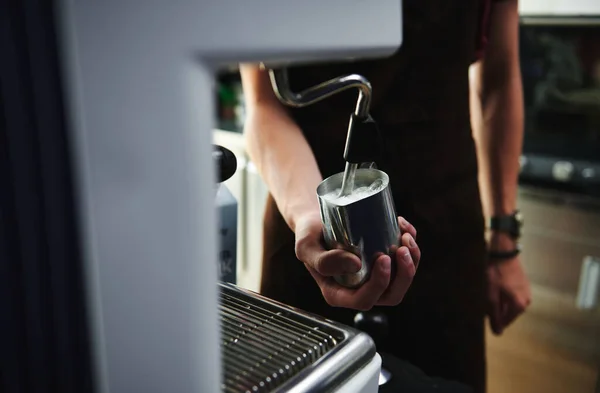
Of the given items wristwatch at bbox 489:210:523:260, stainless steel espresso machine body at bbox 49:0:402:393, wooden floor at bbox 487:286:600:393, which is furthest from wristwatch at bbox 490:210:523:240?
stainless steel espresso machine body at bbox 49:0:402:393

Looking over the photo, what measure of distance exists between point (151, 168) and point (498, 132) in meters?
0.77

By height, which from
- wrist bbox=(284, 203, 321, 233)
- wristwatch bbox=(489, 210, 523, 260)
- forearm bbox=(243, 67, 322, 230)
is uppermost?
forearm bbox=(243, 67, 322, 230)

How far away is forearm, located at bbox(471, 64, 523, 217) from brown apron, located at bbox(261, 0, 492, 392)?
0.14 meters

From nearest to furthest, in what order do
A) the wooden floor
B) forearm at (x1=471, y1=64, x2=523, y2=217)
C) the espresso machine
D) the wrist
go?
the espresso machine < the wrist < forearm at (x1=471, y1=64, x2=523, y2=217) < the wooden floor

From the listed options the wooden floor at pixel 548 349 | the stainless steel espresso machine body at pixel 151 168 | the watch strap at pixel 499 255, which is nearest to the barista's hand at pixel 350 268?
the stainless steel espresso machine body at pixel 151 168

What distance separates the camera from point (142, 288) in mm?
256

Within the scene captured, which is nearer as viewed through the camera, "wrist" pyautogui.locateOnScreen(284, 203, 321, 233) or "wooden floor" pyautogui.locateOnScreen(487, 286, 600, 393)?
"wrist" pyautogui.locateOnScreen(284, 203, 321, 233)

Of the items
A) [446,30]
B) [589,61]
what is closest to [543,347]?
[589,61]

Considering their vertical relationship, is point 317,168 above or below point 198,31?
below

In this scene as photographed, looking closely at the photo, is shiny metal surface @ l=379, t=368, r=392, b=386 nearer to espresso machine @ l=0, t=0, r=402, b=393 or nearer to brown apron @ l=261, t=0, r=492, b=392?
brown apron @ l=261, t=0, r=492, b=392

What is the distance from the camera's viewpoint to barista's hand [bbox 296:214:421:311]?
458 millimetres

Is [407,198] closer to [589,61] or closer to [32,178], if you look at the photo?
[32,178]

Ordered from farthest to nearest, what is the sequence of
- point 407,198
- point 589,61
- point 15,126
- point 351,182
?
point 589,61, point 407,198, point 351,182, point 15,126

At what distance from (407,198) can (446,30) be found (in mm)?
226
